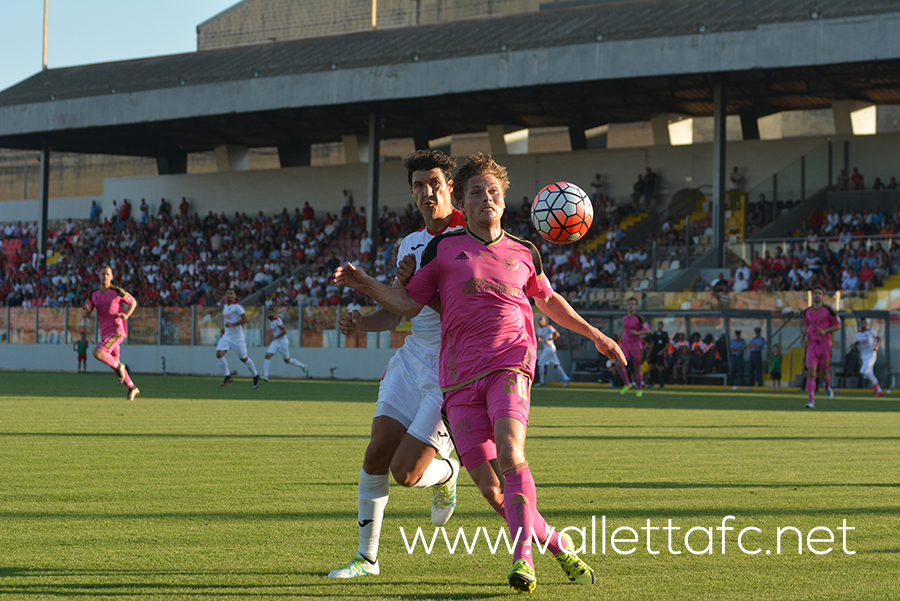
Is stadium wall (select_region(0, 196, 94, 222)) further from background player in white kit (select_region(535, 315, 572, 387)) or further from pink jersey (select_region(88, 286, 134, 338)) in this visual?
pink jersey (select_region(88, 286, 134, 338))

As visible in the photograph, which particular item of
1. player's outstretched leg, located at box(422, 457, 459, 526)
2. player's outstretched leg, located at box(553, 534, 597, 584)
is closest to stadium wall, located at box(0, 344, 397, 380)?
player's outstretched leg, located at box(422, 457, 459, 526)

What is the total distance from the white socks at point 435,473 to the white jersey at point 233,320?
20142 millimetres

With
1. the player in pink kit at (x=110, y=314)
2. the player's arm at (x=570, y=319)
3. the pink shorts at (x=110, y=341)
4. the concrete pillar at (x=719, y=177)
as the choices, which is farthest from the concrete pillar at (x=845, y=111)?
the player's arm at (x=570, y=319)

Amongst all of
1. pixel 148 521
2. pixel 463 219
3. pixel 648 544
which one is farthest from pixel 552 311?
pixel 148 521

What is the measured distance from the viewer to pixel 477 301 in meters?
5.49

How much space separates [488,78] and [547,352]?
10759 millimetres

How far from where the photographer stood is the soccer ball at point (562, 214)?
8023 mm

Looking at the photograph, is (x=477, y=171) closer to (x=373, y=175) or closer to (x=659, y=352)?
(x=659, y=352)

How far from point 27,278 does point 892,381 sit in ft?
118

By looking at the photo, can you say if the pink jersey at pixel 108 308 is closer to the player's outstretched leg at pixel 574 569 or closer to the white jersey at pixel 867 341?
the player's outstretched leg at pixel 574 569

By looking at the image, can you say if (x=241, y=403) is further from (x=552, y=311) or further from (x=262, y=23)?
(x=262, y=23)

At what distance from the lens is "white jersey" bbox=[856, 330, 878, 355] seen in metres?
27.8

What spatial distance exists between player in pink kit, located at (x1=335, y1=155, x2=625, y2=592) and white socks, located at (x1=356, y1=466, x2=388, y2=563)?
57 centimetres

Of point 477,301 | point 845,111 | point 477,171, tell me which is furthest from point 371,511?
point 845,111
